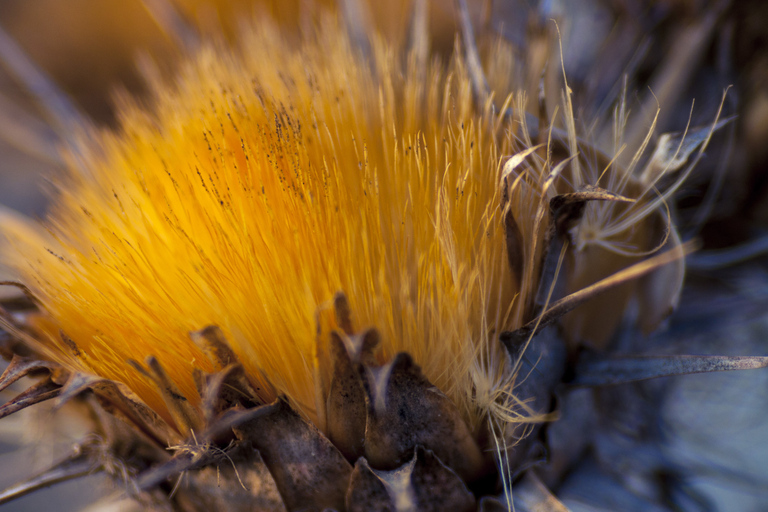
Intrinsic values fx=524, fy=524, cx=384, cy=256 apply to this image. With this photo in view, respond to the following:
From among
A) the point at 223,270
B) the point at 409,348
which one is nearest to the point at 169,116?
the point at 223,270

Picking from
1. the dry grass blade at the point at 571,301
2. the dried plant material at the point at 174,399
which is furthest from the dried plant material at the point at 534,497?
the dried plant material at the point at 174,399

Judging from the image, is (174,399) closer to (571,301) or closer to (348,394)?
(348,394)

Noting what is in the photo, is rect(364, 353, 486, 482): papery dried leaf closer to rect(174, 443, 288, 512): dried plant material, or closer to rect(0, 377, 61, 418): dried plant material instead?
rect(174, 443, 288, 512): dried plant material

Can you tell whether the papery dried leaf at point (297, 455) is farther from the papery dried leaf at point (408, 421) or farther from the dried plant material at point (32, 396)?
the dried plant material at point (32, 396)

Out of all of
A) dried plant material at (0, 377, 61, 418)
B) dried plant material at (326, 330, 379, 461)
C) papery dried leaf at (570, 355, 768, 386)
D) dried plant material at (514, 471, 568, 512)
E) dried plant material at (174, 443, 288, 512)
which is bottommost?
dried plant material at (514, 471, 568, 512)

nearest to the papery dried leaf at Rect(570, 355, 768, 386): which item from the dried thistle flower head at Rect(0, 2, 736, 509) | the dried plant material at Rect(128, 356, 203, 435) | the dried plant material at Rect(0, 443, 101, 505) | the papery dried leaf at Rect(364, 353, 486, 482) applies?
the dried thistle flower head at Rect(0, 2, 736, 509)

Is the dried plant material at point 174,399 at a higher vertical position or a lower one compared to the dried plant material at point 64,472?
higher

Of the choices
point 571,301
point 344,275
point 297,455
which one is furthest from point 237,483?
point 571,301

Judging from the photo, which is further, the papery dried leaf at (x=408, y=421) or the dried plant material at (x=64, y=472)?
the dried plant material at (x=64, y=472)
